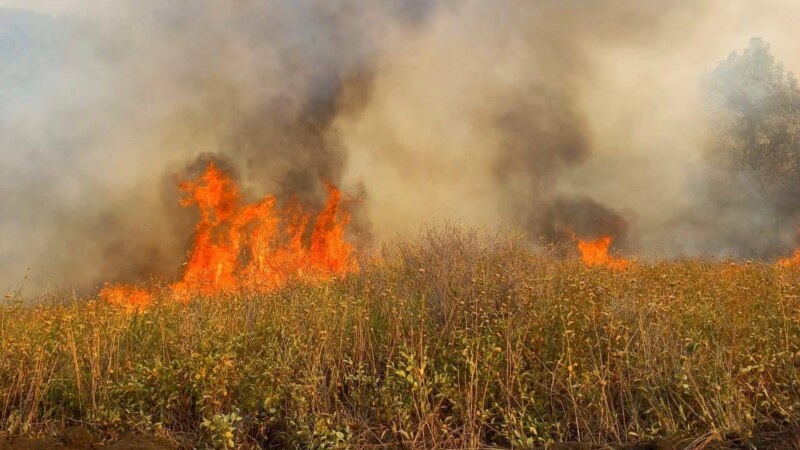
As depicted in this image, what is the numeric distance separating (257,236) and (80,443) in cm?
492

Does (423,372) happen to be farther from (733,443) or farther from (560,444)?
(733,443)

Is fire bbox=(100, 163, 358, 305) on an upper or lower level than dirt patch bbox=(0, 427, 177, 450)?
upper

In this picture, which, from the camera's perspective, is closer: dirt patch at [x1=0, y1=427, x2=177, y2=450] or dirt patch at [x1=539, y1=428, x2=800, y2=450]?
dirt patch at [x1=539, y1=428, x2=800, y2=450]

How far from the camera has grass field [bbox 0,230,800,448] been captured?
13.9 feet

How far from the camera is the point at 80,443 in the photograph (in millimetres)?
4273

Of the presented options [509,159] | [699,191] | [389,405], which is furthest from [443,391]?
[699,191]

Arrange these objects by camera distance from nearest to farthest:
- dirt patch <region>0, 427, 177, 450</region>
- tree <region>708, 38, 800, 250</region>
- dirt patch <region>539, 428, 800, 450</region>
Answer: dirt patch <region>539, 428, 800, 450</region> < dirt patch <region>0, 427, 177, 450</region> < tree <region>708, 38, 800, 250</region>

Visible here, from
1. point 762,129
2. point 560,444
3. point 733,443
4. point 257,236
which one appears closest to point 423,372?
point 560,444

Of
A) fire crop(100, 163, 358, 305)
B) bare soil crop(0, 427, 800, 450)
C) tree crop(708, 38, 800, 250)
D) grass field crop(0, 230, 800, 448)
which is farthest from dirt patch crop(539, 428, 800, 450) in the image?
tree crop(708, 38, 800, 250)

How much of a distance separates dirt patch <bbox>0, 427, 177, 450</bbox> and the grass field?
0.57 ft

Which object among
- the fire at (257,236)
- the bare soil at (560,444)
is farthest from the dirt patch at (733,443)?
the fire at (257,236)

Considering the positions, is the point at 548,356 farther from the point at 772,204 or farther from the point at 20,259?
the point at 772,204

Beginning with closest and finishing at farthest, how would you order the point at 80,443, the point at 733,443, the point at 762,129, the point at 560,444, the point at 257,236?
the point at 733,443 → the point at 560,444 → the point at 80,443 → the point at 257,236 → the point at 762,129

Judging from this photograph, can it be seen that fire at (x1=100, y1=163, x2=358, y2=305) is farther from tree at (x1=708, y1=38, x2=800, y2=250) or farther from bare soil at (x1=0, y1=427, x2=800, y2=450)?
tree at (x1=708, y1=38, x2=800, y2=250)
